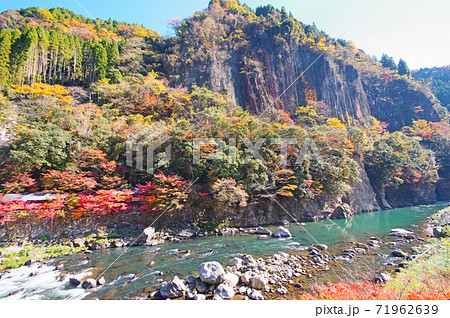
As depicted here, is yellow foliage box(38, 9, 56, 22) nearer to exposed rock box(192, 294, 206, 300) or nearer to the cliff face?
the cliff face

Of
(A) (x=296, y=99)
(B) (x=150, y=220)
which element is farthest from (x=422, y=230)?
(A) (x=296, y=99)

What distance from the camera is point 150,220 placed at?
11.6 metres

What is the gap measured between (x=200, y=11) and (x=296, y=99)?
73.1 ft

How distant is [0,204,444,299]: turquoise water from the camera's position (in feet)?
18.1

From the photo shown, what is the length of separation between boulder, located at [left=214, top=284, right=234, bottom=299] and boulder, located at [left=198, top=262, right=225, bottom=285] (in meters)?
0.27

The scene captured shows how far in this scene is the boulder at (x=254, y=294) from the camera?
4.65 metres

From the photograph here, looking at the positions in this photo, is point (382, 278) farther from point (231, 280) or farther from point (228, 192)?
point (228, 192)

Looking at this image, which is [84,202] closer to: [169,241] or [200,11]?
[169,241]

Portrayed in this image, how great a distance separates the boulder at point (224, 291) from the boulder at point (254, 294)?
0.44 meters

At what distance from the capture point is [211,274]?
17.3 ft

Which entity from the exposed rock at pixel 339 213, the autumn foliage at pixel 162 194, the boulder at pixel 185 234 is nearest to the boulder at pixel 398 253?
the exposed rock at pixel 339 213

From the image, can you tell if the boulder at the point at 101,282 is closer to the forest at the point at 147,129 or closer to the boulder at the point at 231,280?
the boulder at the point at 231,280

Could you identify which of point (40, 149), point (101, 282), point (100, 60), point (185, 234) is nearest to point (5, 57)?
point (100, 60)
